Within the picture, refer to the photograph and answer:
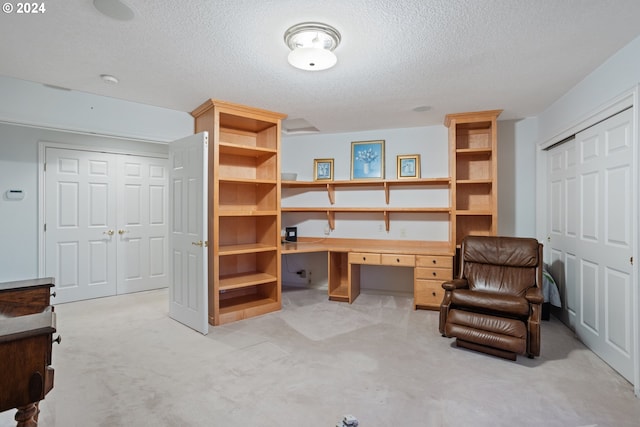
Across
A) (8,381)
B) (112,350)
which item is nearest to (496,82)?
(8,381)

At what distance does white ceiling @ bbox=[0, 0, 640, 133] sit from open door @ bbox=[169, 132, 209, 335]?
60 cm

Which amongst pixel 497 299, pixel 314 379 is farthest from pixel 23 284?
pixel 497 299

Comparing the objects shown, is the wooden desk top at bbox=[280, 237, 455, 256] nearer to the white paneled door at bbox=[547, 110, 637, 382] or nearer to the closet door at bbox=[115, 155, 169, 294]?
the white paneled door at bbox=[547, 110, 637, 382]

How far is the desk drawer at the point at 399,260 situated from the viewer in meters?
3.76

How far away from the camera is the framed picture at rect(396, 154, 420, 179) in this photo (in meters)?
4.30

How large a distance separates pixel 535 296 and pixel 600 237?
0.73 meters

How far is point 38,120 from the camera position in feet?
9.57

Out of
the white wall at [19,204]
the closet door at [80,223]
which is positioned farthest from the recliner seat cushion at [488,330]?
the white wall at [19,204]

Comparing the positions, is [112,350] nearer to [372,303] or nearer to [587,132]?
[372,303]

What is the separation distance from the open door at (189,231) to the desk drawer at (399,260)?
2083 millimetres

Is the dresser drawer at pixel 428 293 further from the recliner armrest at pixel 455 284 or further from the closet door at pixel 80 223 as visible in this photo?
the closet door at pixel 80 223

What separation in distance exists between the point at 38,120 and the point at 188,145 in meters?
1.32

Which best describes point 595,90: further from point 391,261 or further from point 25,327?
point 25,327

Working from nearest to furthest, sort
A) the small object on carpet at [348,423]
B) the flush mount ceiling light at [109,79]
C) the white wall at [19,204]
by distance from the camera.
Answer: the small object on carpet at [348,423], the flush mount ceiling light at [109,79], the white wall at [19,204]
